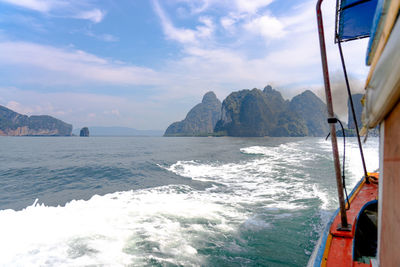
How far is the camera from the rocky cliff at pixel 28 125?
6545 inches

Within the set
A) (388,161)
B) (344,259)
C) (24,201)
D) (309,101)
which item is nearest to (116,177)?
(24,201)

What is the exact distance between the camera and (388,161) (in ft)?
4.02

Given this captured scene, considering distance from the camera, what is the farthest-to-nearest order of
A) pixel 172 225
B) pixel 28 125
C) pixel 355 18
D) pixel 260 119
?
pixel 28 125, pixel 260 119, pixel 172 225, pixel 355 18

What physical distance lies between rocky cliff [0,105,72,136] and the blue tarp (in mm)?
206454

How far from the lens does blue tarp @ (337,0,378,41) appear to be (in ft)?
12.1

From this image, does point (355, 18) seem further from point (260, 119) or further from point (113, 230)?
point (260, 119)

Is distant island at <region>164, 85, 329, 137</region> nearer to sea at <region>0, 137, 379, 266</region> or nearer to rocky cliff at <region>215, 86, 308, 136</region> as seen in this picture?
rocky cliff at <region>215, 86, 308, 136</region>

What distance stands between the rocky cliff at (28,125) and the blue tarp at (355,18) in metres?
206

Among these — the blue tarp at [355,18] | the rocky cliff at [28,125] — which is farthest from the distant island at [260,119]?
the blue tarp at [355,18]

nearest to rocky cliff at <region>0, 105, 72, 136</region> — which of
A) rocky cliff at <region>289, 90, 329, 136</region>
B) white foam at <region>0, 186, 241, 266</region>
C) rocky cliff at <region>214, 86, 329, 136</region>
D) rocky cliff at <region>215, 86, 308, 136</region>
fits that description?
rocky cliff at <region>214, 86, 329, 136</region>

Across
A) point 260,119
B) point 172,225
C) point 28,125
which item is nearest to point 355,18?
point 172,225

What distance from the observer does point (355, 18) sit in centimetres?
421

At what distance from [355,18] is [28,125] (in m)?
221

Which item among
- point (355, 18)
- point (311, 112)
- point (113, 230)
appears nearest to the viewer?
point (355, 18)
